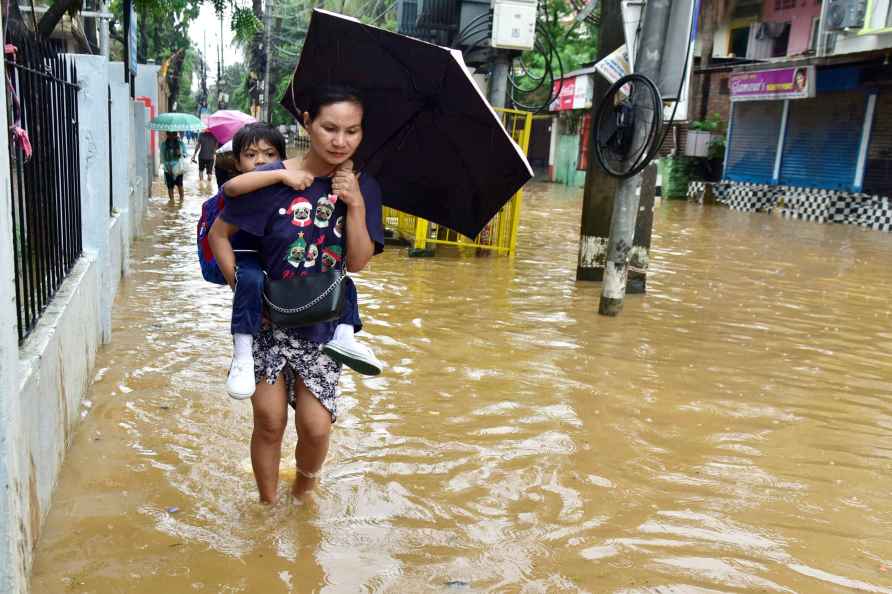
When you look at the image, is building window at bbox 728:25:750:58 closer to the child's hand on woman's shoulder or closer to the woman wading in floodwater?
the woman wading in floodwater

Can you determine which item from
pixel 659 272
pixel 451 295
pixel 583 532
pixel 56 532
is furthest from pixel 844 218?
pixel 56 532

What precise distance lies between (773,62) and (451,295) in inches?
629

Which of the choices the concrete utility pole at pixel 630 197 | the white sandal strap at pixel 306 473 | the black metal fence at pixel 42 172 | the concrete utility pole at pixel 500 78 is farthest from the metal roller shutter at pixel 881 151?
the white sandal strap at pixel 306 473

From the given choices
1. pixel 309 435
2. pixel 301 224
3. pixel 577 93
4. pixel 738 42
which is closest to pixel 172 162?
pixel 309 435

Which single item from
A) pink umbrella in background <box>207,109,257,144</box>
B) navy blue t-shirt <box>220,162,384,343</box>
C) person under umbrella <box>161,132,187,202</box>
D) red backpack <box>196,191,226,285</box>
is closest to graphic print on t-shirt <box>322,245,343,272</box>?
navy blue t-shirt <box>220,162,384,343</box>

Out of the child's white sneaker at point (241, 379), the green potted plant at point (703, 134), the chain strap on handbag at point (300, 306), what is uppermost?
the green potted plant at point (703, 134)

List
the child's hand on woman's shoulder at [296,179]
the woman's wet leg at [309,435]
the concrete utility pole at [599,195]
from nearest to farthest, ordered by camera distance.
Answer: the child's hand on woman's shoulder at [296,179], the woman's wet leg at [309,435], the concrete utility pole at [599,195]

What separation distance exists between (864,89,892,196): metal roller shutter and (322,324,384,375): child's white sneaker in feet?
60.6

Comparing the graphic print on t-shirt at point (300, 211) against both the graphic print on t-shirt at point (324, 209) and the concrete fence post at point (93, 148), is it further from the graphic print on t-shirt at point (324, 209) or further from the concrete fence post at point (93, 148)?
the concrete fence post at point (93, 148)

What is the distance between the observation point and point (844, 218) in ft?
63.5

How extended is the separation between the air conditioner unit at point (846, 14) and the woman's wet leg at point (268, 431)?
1747 cm

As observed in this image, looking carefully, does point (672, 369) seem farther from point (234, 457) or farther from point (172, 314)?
point (172, 314)

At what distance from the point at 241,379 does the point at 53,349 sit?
1.07 metres

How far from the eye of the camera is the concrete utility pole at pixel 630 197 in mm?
6973
